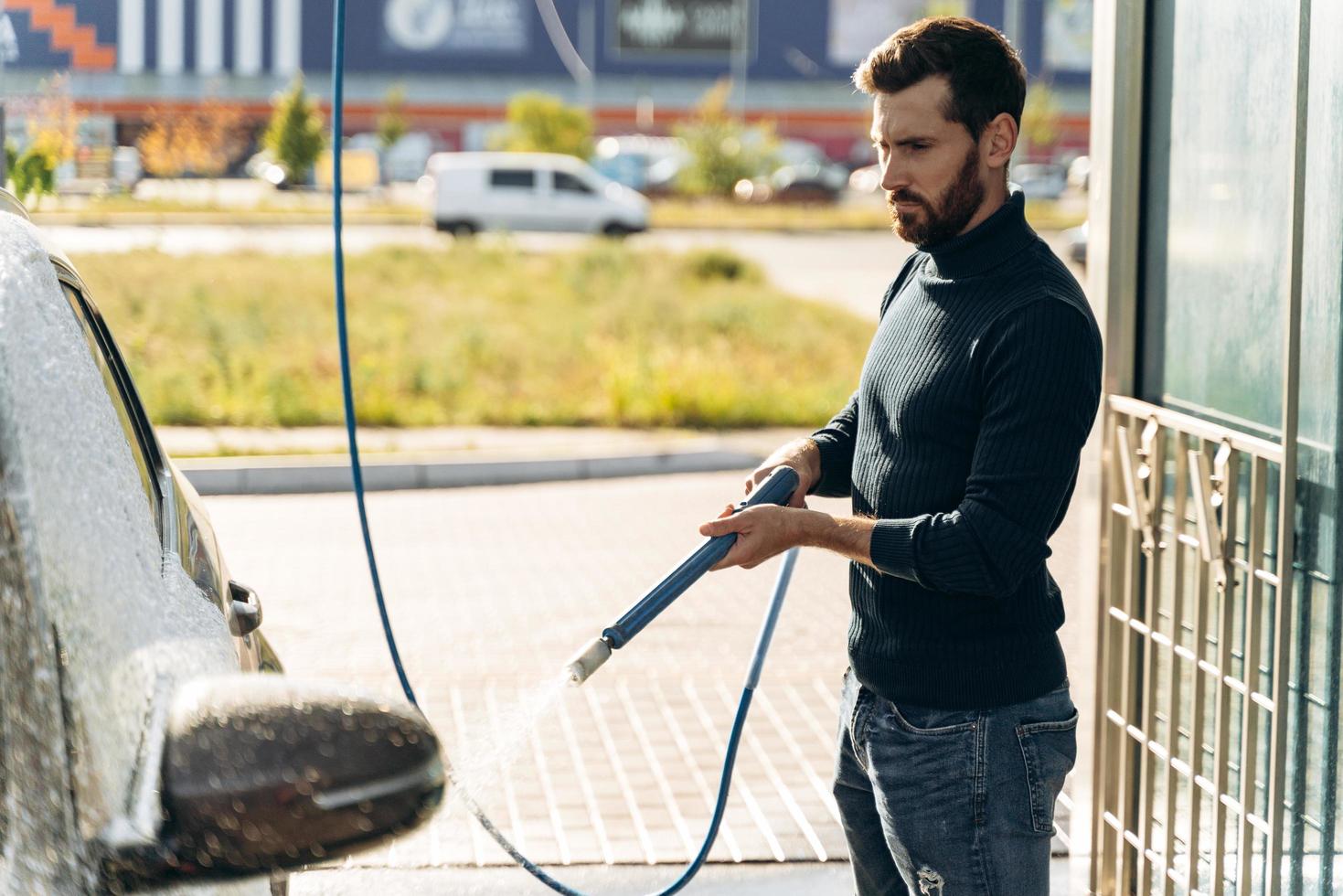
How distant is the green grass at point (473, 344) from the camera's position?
43.6ft

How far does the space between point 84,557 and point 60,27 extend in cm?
586

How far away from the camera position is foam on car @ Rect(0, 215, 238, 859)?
1.62m

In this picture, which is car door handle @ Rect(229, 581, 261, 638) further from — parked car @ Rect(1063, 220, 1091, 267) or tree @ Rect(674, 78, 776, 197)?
tree @ Rect(674, 78, 776, 197)

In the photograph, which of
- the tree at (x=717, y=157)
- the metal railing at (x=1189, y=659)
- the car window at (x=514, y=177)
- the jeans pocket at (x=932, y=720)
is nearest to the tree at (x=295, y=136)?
the car window at (x=514, y=177)

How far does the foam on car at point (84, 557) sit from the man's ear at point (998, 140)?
136 centimetres

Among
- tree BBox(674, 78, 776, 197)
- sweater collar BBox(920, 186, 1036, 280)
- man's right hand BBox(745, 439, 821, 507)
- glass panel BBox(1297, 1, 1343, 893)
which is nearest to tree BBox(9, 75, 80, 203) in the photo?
man's right hand BBox(745, 439, 821, 507)

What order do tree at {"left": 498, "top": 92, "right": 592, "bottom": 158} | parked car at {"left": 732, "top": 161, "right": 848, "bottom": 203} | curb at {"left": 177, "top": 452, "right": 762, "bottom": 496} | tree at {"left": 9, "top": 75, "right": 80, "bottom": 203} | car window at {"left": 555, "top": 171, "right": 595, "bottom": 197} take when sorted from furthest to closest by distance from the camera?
tree at {"left": 498, "top": 92, "right": 592, "bottom": 158} < parked car at {"left": 732, "top": 161, "right": 848, "bottom": 203} < car window at {"left": 555, "top": 171, "right": 595, "bottom": 197} < curb at {"left": 177, "top": 452, "right": 762, "bottom": 496} < tree at {"left": 9, "top": 75, "right": 80, "bottom": 203}

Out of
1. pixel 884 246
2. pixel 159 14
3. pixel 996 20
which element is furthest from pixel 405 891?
pixel 996 20

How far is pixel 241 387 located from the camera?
13.4 metres

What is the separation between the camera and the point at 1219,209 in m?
3.73

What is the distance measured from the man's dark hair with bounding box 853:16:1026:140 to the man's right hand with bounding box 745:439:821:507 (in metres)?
0.64

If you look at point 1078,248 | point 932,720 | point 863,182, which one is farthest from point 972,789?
point 863,182

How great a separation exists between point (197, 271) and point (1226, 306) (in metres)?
15.9

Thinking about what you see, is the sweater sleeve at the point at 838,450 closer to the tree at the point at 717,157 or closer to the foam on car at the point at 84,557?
the foam on car at the point at 84,557
